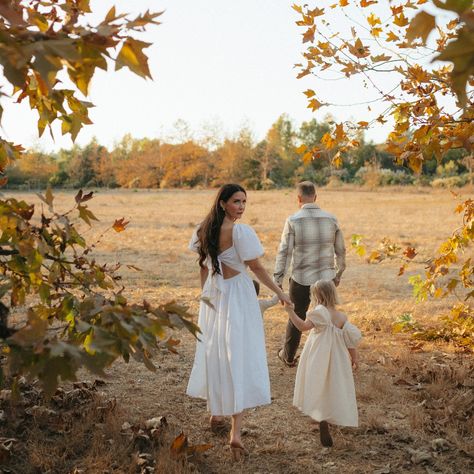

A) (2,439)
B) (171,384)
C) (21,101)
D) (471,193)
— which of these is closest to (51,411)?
(2,439)

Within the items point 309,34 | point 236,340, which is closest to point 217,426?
point 236,340

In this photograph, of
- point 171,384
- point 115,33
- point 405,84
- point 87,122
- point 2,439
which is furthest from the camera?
point 171,384

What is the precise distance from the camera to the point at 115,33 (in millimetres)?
1780

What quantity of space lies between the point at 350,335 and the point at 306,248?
5.53 feet

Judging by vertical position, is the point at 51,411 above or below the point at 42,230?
below

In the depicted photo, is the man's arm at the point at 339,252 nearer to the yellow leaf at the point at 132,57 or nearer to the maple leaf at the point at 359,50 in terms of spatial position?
the maple leaf at the point at 359,50

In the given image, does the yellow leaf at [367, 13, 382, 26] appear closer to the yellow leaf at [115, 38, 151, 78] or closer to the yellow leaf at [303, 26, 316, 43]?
the yellow leaf at [303, 26, 316, 43]

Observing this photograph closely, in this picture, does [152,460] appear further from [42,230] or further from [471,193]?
[471,193]

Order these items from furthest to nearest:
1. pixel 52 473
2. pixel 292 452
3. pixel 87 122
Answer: pixel 292 452
pixel 52 473
pixel 87 122

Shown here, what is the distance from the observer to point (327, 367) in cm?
409

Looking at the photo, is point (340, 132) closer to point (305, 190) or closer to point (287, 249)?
point (305, 190)

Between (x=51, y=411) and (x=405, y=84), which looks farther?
(x=405, y=84)

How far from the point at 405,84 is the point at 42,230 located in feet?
10.3

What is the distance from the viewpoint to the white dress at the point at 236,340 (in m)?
4.02
